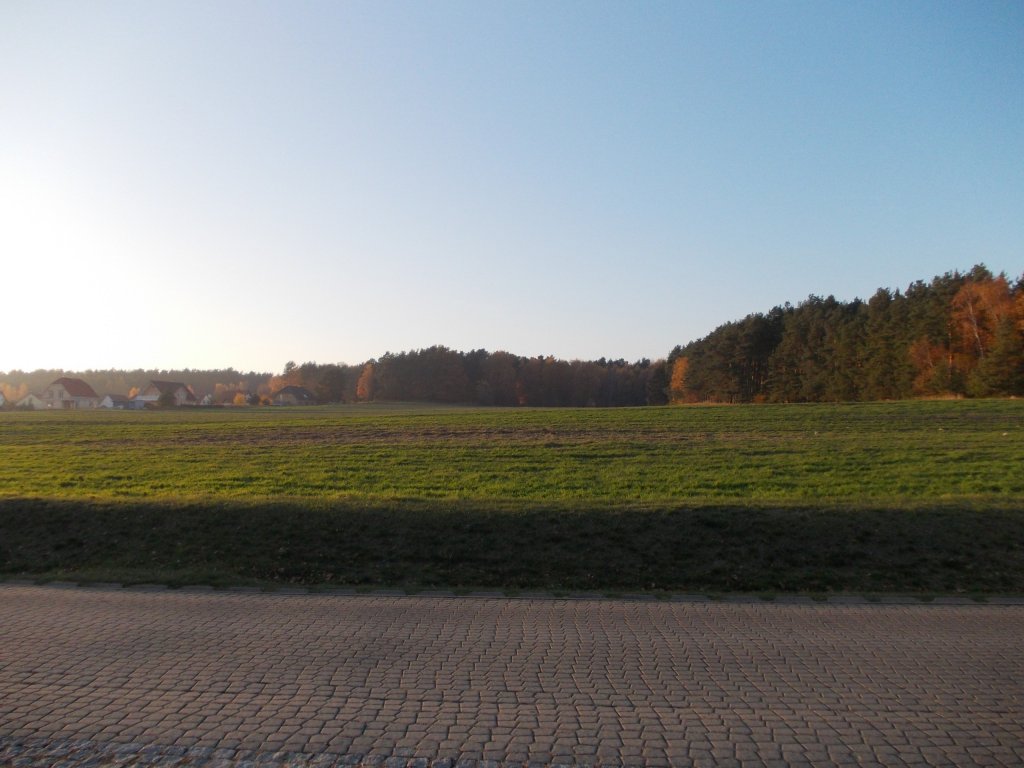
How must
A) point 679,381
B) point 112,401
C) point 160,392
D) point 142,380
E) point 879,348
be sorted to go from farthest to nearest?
point 142,380 < point 112,401 < point 160,392 < point 679,381 < point 879,348

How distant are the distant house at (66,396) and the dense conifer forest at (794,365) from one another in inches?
756

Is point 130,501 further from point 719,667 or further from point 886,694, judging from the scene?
point 886,694

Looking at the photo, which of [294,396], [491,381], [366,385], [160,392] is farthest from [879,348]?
[160,392]

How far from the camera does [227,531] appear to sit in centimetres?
1280

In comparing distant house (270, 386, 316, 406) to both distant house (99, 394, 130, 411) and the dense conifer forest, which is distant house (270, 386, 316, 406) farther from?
distant house (99, 394, 130, 411)

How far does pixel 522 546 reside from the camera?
1193 centimetres

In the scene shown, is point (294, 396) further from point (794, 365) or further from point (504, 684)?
point (504, 684)

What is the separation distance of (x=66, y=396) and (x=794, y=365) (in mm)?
87711

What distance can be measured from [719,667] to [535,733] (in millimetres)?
2193

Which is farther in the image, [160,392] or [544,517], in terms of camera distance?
[160,392]

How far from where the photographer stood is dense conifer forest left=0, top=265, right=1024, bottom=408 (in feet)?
186

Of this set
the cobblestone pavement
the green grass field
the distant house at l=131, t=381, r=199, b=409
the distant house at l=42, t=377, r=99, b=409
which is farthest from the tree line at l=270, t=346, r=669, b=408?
the cobblestone pavement

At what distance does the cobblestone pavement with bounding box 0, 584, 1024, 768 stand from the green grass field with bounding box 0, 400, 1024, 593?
1778 millimetres

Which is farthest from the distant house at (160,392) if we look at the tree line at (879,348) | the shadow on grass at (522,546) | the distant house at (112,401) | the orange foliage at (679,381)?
the shadow on grass at (522,546)
